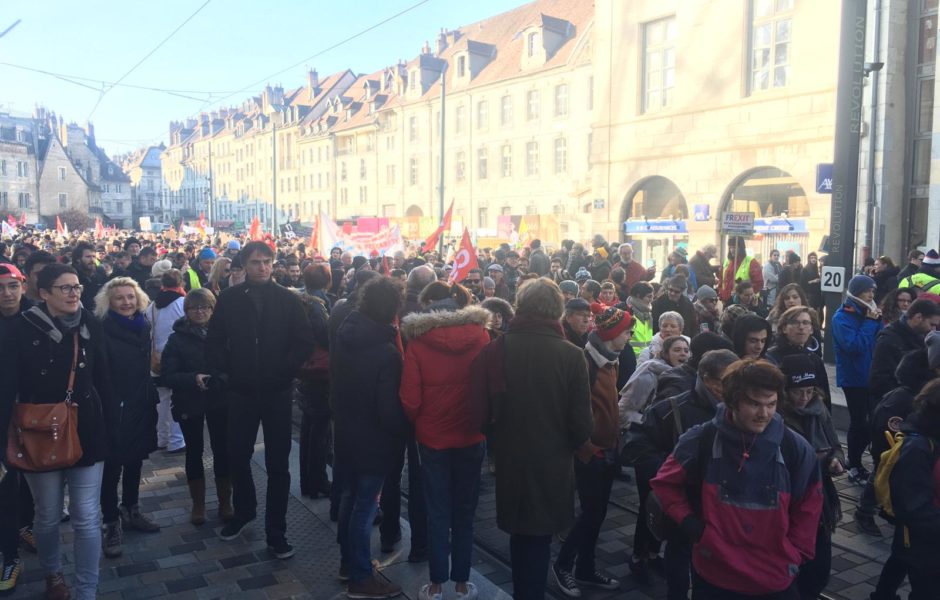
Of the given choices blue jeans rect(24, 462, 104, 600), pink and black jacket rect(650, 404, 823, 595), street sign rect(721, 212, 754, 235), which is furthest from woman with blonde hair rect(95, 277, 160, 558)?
street sign rect(721, 212, 754, 235)

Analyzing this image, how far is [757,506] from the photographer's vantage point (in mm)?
2984

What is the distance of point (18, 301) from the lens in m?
4.78

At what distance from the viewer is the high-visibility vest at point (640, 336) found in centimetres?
760

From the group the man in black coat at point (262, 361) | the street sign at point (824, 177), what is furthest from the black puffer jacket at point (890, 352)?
the street sign at point (824, 177)

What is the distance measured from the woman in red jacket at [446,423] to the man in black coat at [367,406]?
0.42 ft

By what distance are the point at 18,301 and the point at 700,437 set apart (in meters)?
4.20

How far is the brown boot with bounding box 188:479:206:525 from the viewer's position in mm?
5734

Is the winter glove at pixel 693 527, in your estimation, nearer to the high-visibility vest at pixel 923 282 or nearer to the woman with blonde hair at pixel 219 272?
the high-visibility vest at pixel 923 282

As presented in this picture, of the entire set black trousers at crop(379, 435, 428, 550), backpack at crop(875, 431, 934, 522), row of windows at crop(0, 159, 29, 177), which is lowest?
black trousers at crop(379, 435, 428, 550)

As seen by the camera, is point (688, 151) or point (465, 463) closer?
point (465, 463)

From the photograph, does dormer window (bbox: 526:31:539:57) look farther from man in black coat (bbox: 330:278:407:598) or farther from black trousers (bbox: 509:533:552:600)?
black trousers (bbox: 509:533:552:600)

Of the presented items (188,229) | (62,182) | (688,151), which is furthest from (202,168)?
(688,151)

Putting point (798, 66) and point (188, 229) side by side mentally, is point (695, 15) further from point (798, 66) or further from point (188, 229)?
point (188, 229)

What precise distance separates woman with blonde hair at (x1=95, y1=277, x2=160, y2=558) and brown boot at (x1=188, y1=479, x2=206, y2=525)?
27 centimetres
